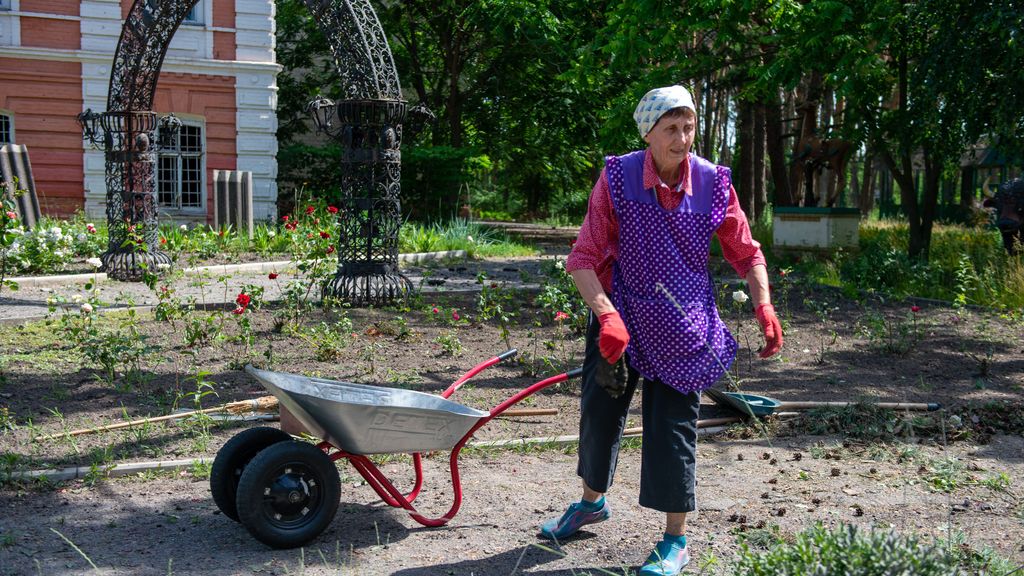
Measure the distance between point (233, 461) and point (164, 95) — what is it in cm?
1797

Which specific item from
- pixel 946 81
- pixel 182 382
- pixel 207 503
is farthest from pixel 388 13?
pixel 207 503

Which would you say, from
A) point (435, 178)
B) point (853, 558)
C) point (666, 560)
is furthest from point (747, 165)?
point (853, 558)

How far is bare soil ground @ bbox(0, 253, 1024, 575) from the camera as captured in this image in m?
3.81

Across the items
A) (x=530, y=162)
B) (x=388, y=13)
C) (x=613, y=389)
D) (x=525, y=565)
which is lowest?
(x=525, y=565)

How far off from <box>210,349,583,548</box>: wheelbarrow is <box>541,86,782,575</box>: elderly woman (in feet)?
2.18

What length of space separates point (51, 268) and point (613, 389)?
1045cm

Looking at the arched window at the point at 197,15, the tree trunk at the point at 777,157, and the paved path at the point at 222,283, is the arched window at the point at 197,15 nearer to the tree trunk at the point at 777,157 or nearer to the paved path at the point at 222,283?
the paved path at the point at 222,283

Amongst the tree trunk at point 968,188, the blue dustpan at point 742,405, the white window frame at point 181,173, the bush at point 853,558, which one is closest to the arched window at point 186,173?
the white window frame at point 181,173

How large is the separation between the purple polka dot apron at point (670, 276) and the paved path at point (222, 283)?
5149mm

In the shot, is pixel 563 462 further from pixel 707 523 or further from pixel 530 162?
pixel 530 162

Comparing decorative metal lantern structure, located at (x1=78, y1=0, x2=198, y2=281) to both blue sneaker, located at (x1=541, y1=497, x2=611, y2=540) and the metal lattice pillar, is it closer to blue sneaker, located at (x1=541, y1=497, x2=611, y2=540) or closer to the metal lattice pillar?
the metal lattice pillar

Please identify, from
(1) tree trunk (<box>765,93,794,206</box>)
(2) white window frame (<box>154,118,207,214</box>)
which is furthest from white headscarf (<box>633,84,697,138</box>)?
(2) white window frame (<box>154,118,207,214</box>)

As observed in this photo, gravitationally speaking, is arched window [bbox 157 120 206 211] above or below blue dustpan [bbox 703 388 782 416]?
above

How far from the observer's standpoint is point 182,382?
621cm
